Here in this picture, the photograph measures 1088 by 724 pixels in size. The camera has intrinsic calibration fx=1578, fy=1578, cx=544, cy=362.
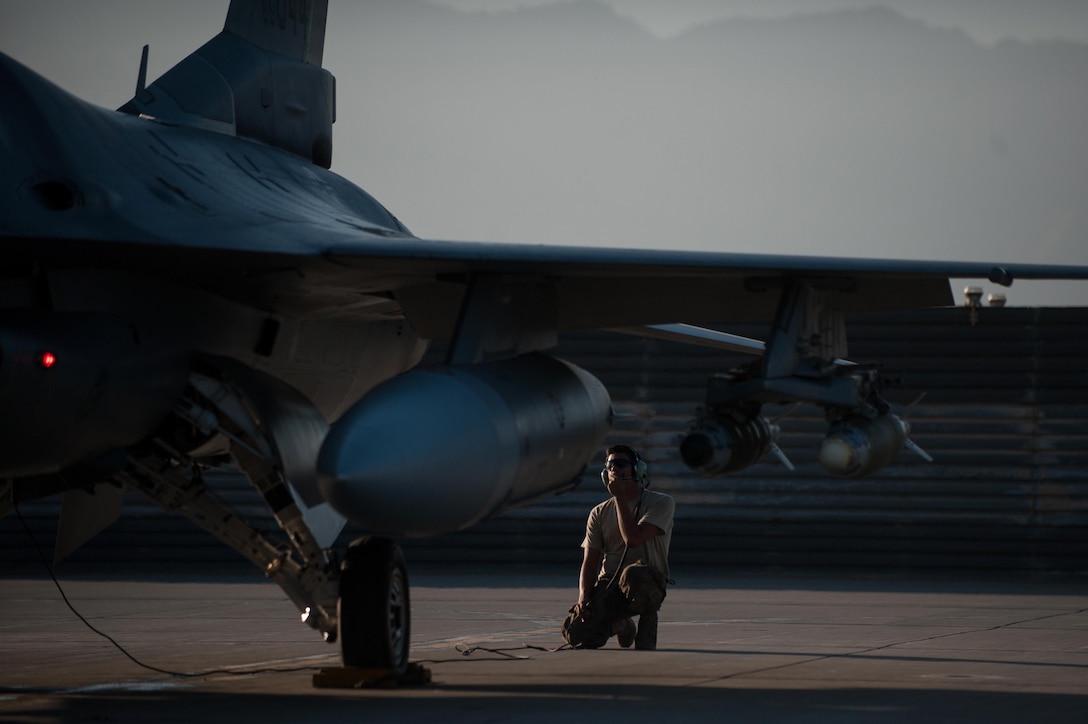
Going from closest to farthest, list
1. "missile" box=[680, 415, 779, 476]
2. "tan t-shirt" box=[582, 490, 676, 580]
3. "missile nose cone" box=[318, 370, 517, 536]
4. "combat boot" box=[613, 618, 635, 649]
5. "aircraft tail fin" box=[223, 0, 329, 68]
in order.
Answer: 1. "missile nose cone" box=[318, 370, 517, 536]
2. "missile" box=[680, 415, 779, 476]
3. "tan t-shirt" box=[582, 490, 676, 580]
4. "combat boot" box=[613, 618, 635, 649]
5. "aircraft tail fin" box=[223, 0, 329, 68]

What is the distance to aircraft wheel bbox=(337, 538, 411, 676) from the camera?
32.8 feet

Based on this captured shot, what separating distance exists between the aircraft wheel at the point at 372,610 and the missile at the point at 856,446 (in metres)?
2.88

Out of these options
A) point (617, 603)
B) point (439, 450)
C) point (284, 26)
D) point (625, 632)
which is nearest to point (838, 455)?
point (439, 450)

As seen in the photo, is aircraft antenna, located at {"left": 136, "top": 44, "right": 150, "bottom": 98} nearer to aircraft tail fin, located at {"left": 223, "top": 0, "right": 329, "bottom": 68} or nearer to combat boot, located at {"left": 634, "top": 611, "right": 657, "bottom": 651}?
aircraft tail fin, located at {"left": 223, "top": 0, "right": 329, "bottom": 68}

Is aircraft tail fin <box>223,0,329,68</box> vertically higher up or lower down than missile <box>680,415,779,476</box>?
higher up

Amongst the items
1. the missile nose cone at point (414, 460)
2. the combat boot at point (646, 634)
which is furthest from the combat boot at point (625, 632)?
the missile nose cone at point (414, 460)

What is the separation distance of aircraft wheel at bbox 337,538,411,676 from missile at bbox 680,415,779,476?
6.92 feet

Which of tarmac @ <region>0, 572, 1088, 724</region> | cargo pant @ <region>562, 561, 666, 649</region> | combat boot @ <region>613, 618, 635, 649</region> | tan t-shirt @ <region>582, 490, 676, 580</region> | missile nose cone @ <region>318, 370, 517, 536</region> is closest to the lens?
missile nose cone @ <region>318, 370, 517, 536</region>

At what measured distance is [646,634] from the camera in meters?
11.9

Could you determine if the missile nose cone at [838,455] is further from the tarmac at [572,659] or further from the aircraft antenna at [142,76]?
the aircraft antenna at [142,76]

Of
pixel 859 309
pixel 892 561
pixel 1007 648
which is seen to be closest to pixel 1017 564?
pixel 892 561

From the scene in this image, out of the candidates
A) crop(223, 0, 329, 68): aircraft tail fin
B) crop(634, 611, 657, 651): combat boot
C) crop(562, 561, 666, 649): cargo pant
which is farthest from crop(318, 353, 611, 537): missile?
crop(223, 0, 329, 68): aircraft tail fin

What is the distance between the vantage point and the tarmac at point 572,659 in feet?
28.8

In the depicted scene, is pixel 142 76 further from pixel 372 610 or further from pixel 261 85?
pixel 372 610
